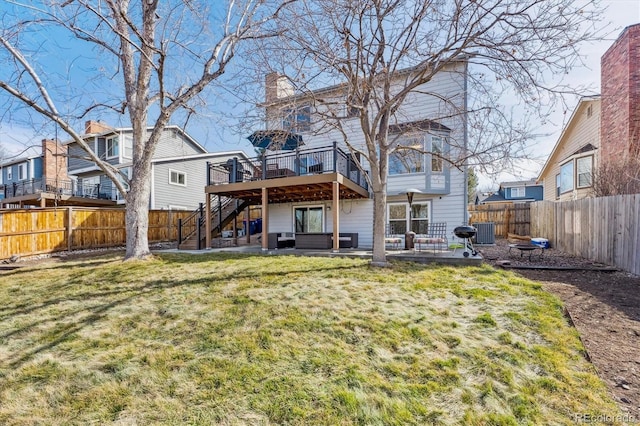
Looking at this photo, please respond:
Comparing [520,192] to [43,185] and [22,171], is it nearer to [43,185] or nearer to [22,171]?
[43,185]

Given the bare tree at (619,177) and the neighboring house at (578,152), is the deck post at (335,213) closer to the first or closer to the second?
the bare tree at (619,177)

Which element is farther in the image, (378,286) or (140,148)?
(140,148)

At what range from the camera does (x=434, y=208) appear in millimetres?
11609

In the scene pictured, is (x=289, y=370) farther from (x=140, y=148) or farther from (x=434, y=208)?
(x=434, y=208)

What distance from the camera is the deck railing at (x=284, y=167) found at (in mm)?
11000

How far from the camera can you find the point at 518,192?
3369 cm

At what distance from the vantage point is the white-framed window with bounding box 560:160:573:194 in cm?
1524

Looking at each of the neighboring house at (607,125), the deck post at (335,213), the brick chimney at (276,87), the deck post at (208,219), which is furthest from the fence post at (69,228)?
the neighboring house at (607,125)

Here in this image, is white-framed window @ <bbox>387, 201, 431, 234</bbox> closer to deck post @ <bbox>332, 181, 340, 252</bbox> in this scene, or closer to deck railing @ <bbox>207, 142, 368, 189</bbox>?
deck railing @ <bbox>207, 142, 368, 189</bbox>

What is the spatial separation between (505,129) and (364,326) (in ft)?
19.1

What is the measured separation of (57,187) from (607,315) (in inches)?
988

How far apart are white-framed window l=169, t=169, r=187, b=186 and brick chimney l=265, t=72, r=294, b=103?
1371 centimetres

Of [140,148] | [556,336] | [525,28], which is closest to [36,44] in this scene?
[140,148]
